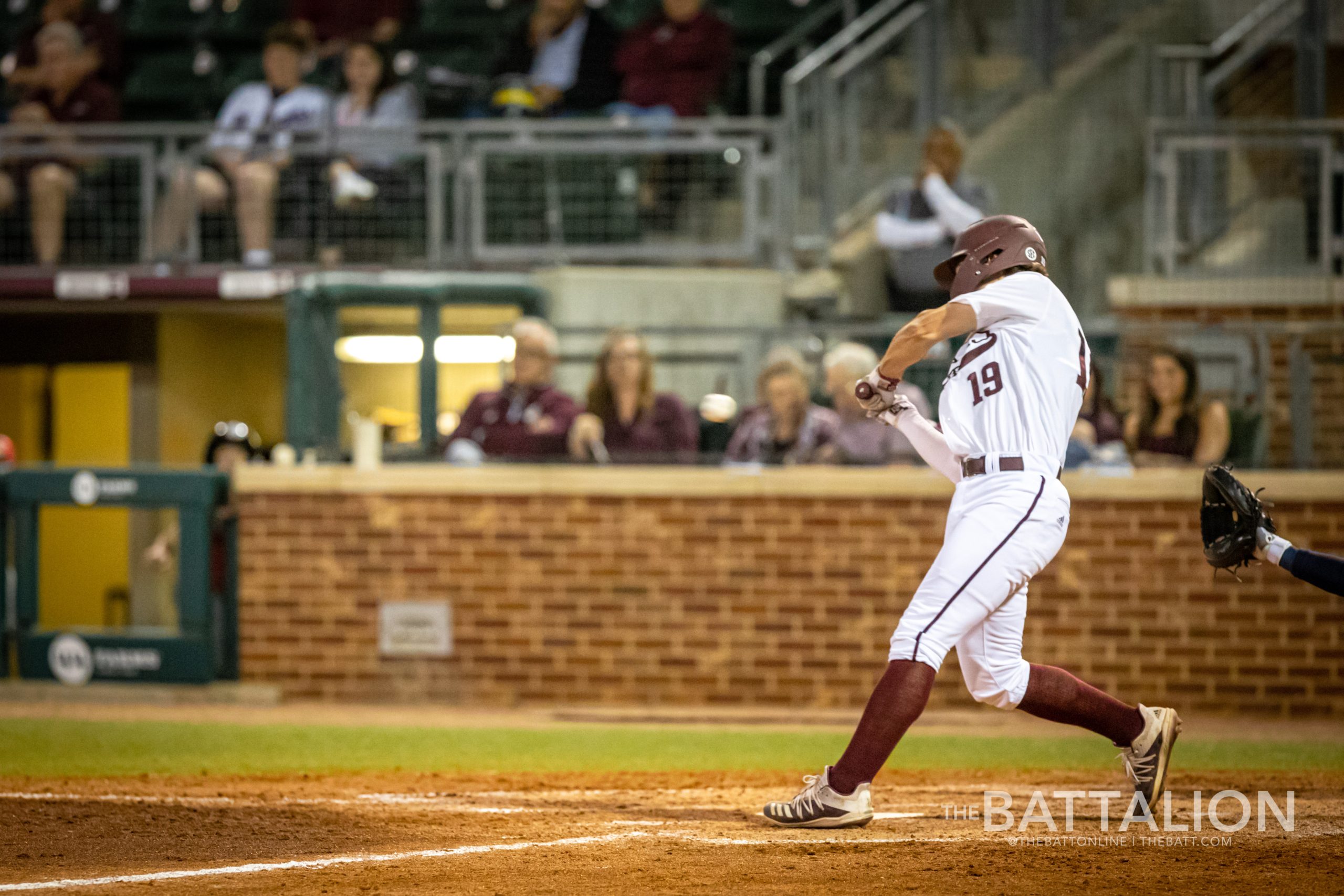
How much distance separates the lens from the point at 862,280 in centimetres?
1078

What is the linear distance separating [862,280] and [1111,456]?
2.80 metres

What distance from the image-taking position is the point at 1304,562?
489 centimetres

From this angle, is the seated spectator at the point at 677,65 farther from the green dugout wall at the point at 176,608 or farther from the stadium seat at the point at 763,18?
the green dugout wall at the point at 176,608

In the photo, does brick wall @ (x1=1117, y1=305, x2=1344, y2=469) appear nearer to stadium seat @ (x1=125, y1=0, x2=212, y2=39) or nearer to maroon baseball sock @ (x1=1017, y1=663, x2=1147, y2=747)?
maroon baseball sock @ (x1=1017, y1=663, x2=1147, y2=747)

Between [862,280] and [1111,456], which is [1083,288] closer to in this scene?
[862,280]

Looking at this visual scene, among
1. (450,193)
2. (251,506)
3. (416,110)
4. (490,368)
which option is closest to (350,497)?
(251,506)

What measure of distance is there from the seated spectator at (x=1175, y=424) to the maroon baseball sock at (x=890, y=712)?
4264 millimetres

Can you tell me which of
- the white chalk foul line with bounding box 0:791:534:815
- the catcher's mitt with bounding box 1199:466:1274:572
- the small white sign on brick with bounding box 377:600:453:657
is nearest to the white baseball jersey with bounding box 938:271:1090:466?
the catcher's mitt with bounding box 1199:466:1274:572

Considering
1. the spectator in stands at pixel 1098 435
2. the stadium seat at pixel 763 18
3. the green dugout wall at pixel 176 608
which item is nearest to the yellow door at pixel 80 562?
the green dugout wall at pixel 176 608

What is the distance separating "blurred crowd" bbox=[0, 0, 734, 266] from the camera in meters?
10.2

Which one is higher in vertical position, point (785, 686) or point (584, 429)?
point (584, 429)

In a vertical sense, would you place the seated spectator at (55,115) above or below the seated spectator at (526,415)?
above

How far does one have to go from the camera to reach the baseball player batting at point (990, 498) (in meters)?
4.66

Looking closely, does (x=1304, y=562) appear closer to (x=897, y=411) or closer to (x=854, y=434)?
(x=897, y=411)
